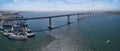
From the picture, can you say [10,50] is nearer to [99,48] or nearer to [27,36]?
[27,36]

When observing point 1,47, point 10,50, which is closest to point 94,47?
point 10,50

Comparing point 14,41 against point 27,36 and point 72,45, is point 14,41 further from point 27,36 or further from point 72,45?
point 72,45

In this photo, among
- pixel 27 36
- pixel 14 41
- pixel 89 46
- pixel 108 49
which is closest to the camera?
pixel 108 49

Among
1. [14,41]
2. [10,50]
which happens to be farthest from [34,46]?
[14,41]

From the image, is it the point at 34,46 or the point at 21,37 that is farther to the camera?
the point at 21,37

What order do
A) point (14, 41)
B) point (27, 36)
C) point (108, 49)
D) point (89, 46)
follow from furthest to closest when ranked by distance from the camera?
1. point (27, 36)
2. point (14, 41)
3. point (89, 46)
4. point (108, 49)

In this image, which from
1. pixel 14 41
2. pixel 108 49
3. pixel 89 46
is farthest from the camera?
pixel 14 41

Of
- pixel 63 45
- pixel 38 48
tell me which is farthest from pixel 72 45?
pixel 38 48
